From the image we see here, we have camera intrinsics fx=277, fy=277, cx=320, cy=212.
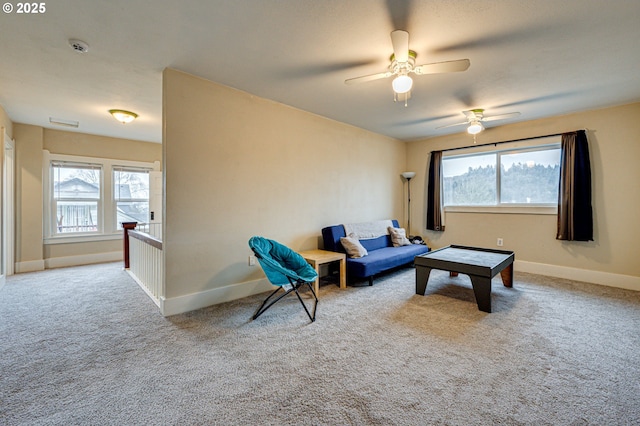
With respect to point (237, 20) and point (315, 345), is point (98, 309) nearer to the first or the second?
point (315, 345)

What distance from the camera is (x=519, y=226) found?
470 cm

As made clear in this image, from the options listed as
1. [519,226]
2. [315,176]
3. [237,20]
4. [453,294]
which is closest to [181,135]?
[237,20]

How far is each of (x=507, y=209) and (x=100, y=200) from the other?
303 inches

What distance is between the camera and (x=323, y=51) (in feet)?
8.02

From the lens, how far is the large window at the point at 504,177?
14.7ft

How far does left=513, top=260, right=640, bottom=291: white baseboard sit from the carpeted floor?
2.27 feet

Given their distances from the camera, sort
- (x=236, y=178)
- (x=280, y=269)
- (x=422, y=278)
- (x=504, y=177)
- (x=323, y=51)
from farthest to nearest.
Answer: (x=504, y=177), (x=422, y=278), (x=236, y=178), (x=280, y=269), (x=323, y=51)

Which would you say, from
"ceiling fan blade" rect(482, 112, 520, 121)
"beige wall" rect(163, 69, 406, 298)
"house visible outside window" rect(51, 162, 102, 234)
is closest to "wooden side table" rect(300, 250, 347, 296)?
"beige wall" rect(163, 69, 406, 298)

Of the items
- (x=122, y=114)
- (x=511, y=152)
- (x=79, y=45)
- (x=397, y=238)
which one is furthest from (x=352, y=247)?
(x=122, y=114)

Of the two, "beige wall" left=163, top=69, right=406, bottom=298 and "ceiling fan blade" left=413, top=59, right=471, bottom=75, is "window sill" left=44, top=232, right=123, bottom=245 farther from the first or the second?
"ceiling fan blade" left=413, top=59, right=471, bottom=75

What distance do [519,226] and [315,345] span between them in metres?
4.27

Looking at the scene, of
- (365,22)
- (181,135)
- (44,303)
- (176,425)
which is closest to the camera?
(176,425)

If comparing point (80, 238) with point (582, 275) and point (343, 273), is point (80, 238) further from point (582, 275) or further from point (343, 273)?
point (582, 275)

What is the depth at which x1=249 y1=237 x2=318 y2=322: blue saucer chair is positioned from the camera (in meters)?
2.63
